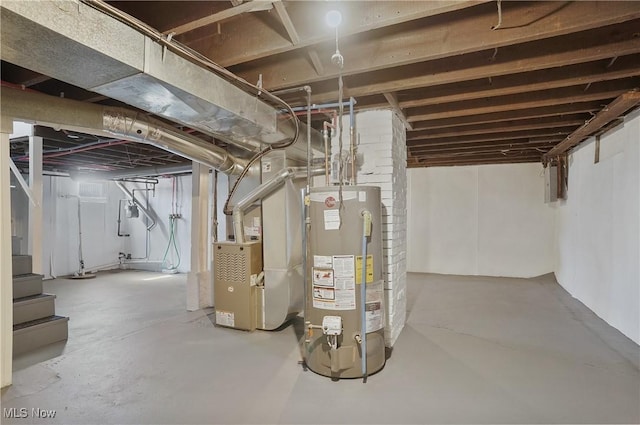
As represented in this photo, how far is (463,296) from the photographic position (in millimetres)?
4820

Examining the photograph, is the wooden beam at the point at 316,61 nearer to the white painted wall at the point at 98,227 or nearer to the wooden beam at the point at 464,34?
the wooden beam at the point at 464,34

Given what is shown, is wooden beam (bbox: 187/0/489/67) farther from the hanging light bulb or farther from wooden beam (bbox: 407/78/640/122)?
wooden beam (bbox: 407/78/640/122)

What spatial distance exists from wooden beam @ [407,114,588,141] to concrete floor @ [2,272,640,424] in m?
2.11

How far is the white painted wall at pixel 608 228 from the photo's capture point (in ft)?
9.91

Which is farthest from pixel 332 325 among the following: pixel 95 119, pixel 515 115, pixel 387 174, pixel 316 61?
pixel 515 115

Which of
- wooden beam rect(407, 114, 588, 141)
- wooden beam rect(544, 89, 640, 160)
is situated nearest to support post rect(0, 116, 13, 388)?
wooden beam rect(407, 114, 588, 141)

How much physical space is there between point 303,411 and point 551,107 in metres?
3.36

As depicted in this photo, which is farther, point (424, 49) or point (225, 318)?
point (225, 318)

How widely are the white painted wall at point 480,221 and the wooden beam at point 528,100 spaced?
3666mm

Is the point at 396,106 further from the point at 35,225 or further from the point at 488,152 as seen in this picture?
the point at 35,225

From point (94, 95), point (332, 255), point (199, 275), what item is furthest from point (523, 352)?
point (94, 95)

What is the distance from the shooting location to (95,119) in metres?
2.45

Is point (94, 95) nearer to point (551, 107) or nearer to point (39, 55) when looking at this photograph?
point (39, 55)

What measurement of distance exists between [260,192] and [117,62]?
185 centimetres
